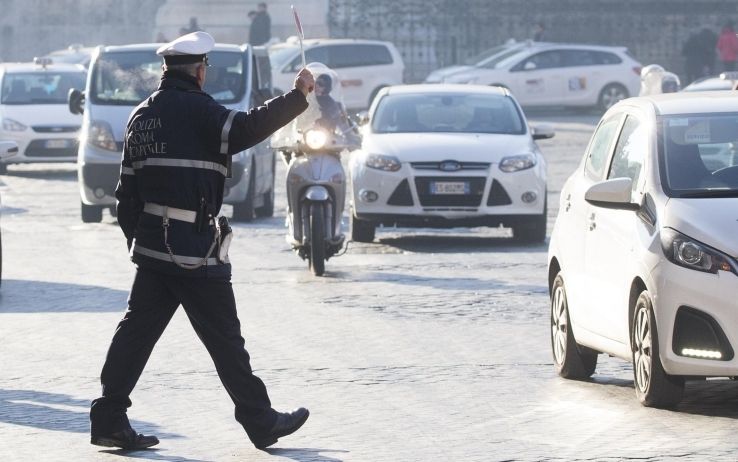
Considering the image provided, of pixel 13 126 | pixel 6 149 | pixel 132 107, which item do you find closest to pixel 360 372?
pixel 6 149

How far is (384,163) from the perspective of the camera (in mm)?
18391

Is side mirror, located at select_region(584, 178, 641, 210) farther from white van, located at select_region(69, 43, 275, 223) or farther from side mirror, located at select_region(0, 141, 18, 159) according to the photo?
white van, located at select_region(69, 43, 275, 223)

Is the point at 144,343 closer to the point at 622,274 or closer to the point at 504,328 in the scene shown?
the point at 622,274

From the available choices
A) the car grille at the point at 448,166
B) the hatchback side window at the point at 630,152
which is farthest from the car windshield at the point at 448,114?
the hatchback side window at the point at 630,152

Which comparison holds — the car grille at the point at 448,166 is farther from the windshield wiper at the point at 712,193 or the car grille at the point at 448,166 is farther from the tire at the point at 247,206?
the windshield wiper at the point at 712,193

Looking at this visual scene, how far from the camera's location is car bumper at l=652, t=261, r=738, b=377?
8445 millimetres

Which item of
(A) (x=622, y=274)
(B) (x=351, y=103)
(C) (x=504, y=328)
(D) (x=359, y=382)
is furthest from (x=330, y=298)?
(B) (x=351, y=103)

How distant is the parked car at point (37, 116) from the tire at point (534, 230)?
11.8m

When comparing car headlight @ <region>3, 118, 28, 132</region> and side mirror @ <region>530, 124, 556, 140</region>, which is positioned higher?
side mirror @ <region>530, 124, 556, 140</region>

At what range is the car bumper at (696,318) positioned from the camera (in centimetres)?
845

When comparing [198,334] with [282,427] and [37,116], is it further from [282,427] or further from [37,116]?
[37,116]

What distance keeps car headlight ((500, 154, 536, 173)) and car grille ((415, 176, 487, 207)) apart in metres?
0.25

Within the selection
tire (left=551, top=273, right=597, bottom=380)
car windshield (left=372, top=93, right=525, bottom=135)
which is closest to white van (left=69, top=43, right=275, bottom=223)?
car windshield (left=372, top=93, right=525, bottom=135)

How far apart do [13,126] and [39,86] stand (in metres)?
1.93
